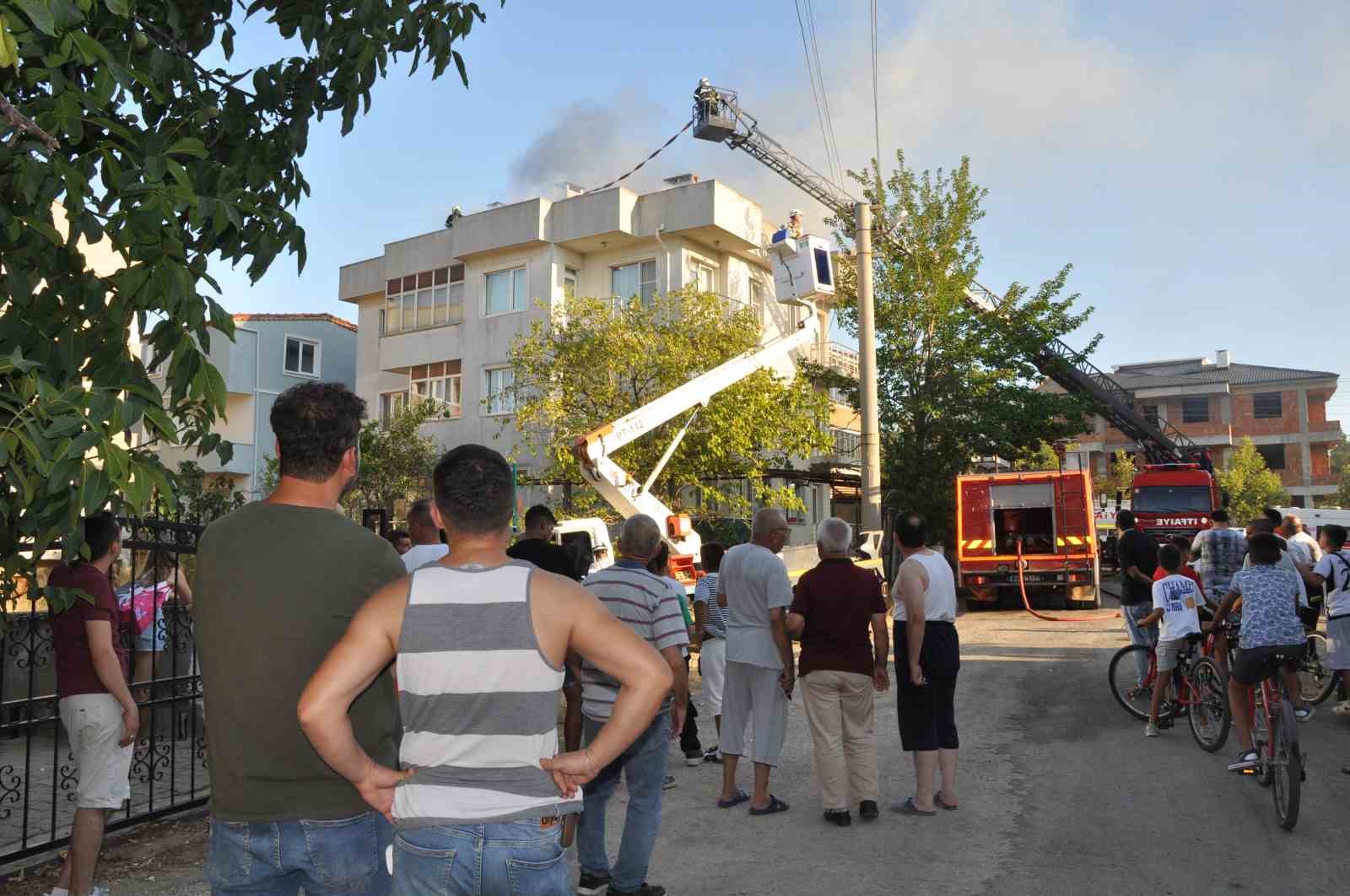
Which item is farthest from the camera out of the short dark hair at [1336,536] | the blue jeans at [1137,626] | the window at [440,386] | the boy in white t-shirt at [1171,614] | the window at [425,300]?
the window at [425,300]

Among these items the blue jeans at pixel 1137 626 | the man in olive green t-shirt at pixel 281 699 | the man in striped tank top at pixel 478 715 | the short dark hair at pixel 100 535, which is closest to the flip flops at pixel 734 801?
the short dark hair at pixel 100 535

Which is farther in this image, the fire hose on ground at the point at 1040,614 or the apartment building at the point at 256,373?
the apartment building at the point at 256,373

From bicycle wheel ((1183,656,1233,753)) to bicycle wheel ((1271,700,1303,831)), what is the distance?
60.1 inches

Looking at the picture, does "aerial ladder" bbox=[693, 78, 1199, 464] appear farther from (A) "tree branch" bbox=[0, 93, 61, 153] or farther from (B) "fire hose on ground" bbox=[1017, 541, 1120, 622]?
(A) "tree branch" bbox=[0, 93, 61, 153]

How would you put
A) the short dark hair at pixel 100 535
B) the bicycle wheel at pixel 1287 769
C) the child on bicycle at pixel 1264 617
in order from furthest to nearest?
the child on bicycle at pixel 1264 617
the bicycle wheel at pixel 1287 769
the short dark hair at pixel 100 535

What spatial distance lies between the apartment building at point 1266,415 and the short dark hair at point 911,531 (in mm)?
60603

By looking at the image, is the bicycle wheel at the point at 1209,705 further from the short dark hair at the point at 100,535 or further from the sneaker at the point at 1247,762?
the short dark hair at the point at 100,535

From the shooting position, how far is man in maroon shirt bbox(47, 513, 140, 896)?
4.75 m

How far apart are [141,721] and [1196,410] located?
220ft

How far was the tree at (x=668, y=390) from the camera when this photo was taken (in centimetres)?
2144

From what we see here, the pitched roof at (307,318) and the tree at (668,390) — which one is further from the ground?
the pitched roof at (307,318)

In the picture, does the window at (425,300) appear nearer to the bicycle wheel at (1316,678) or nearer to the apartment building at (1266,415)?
the bicycle wheel at (1316,678)

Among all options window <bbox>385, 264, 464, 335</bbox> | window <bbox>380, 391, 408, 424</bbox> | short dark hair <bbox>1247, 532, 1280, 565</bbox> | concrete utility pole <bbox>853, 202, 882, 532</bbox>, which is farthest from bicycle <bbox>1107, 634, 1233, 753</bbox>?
window <bbox>385, 264, 464, 335</bbox>

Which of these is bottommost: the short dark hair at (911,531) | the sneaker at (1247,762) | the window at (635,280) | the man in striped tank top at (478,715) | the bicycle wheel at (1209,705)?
the sneaker at (1247,762)
